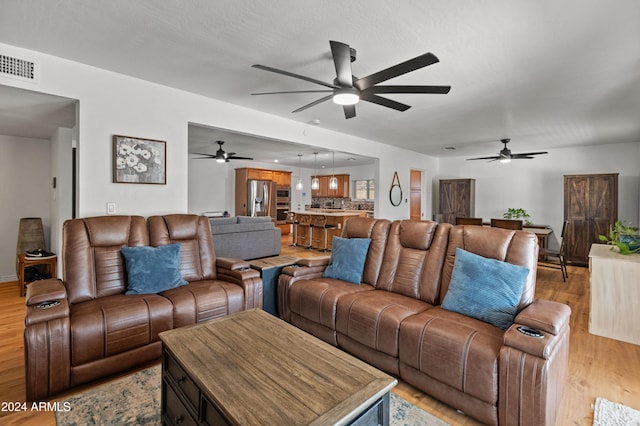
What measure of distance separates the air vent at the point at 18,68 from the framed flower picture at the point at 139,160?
2.43ft

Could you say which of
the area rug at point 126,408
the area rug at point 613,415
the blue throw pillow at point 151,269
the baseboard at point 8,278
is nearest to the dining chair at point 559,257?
the area rug at point 613,415

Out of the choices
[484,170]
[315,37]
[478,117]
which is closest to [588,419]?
[315,37]

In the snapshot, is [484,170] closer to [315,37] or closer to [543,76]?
[543,76]

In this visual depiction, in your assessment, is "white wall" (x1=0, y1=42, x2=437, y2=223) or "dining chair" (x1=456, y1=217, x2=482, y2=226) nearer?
"white wall" (x1=0, y1=42, x2=437, y2=223)

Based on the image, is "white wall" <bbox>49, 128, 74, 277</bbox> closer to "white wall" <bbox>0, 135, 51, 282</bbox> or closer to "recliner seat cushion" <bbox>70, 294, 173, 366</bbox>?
"white wall" <bbox>0, 135, 51, 282</bbox>

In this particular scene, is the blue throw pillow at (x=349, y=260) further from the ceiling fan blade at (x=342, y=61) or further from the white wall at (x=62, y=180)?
the white wall at (x=62, y=180)

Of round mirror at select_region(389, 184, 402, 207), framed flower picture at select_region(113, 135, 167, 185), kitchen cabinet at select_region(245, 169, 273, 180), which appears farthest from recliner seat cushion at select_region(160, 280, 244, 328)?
kitchen cabinet at select_region(245, 169, 273, 180)

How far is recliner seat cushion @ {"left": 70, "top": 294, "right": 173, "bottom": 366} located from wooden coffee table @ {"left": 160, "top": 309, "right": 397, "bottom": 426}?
703mm

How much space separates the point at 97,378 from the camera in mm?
2193

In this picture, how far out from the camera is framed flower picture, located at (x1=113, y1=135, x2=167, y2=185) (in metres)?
3.09

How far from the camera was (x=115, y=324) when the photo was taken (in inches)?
85.4

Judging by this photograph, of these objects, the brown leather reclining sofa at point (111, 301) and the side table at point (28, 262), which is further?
the side table at point (28, 262)

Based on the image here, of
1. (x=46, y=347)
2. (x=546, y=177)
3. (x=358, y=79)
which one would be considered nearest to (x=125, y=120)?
(x=46, y=347)

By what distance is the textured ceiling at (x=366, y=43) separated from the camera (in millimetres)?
2006
